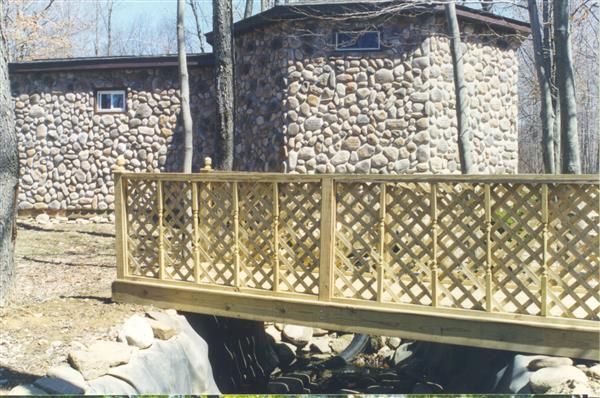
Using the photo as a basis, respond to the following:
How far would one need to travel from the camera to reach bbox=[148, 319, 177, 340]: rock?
19.0ft

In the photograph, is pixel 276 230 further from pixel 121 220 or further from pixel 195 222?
pixel 121 220

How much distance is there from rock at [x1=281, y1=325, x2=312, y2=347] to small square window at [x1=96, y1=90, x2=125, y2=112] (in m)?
6.15

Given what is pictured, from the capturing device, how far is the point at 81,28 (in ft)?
46.3

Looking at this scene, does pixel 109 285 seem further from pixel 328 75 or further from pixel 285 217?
pixel 328 75

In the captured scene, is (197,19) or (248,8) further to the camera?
(248,8)

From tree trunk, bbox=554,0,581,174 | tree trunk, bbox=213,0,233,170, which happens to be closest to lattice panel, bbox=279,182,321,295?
tree trunk, bbox=554,0,581,174

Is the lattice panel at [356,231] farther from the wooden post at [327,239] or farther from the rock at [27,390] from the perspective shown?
the rock at [27,390]

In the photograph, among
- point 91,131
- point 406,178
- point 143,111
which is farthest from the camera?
point 91,131

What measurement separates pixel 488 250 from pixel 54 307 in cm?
397

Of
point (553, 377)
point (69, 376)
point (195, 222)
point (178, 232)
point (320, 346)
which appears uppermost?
point (195, 222)

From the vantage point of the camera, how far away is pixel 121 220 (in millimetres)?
6633

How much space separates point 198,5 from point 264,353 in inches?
287

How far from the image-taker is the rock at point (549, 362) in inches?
195

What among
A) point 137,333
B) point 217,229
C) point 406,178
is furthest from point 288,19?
point 137,333
